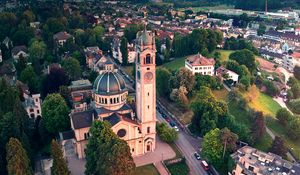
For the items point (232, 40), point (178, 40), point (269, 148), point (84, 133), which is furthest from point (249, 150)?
point (232, 40)

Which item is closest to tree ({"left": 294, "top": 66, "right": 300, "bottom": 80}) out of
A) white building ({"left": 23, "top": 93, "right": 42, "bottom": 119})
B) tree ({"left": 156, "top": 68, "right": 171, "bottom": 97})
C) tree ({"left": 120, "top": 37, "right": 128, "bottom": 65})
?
tree ({"left": 156, "top": 68, "right": 171, "bottom": 97})

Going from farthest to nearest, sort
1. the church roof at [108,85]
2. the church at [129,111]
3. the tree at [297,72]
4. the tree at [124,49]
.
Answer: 1. the tree at [124,49]
2. the tree at [297,72]
3. the church roof at [108,85]
4. the church at [129,111]

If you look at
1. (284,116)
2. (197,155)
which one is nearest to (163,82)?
(197,155)

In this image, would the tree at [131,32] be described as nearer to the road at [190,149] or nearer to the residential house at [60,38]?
the residential house at [60,38]

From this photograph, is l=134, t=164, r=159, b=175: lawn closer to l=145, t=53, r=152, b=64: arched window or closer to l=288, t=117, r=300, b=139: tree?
l=145, t=53, r=152, b=64: arched window

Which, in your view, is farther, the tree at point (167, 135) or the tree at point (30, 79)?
the tree at point (30, 79)

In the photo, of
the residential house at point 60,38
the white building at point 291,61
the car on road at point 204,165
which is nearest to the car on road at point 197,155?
the car on road at point 204,165

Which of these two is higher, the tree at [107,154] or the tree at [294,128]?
the tree at [107,154]

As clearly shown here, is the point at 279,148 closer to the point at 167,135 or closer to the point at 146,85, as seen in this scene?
the point at 167,135
